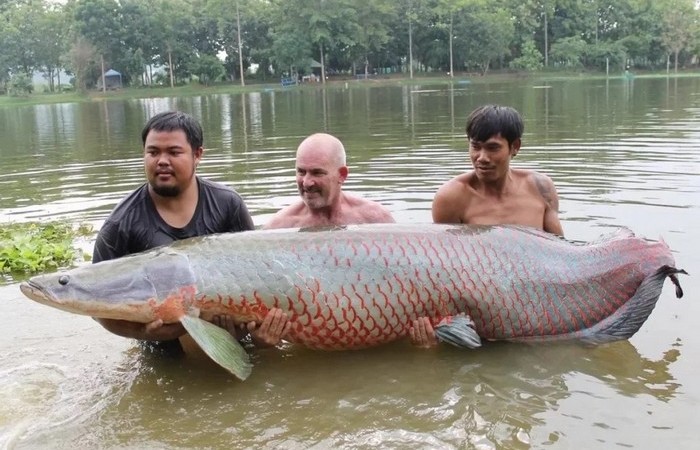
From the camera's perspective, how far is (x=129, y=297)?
3549 millimetres

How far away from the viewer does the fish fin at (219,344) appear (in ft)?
11.5

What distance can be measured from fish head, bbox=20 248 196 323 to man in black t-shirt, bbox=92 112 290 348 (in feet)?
0.94

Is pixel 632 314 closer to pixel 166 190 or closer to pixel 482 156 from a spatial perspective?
pixel 482 156

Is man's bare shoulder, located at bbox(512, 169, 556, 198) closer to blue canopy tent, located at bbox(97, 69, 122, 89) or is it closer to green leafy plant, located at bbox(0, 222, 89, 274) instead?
green leafy plant, located at bbox(0, 222, 89, 274)

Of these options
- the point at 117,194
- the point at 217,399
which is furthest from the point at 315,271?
the point at 117,194

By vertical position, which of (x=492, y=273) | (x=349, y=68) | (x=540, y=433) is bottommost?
Result: (x=540, y=433)

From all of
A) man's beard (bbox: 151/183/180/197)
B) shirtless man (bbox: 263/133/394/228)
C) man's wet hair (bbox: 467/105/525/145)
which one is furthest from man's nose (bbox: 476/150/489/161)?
man's beard (bbox: 151/183/180/197)

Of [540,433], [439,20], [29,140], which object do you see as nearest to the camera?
[540,433]

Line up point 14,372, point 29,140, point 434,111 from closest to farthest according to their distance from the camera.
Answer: point 14,372, point 29,140, point 434,111

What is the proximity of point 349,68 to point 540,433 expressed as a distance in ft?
232

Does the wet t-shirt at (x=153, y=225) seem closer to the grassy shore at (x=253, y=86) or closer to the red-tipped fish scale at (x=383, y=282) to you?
the red-tipped fish scale at (x=383, y=282)

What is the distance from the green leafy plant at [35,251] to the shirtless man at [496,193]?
3.45m

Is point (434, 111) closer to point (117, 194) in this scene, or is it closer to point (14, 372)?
point (117, 194)

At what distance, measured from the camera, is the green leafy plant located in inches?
244
